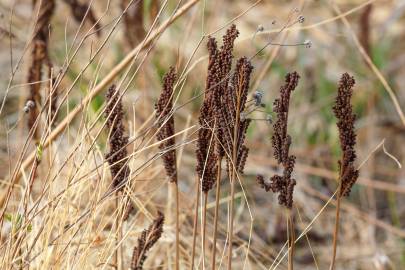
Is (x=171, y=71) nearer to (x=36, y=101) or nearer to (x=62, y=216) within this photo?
(x=62, y=216)

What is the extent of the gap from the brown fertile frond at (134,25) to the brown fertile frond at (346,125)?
4.42 feet

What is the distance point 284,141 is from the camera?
135 cm

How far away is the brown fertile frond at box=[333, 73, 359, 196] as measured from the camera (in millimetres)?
1344

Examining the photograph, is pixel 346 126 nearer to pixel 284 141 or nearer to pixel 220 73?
pixel 284 141

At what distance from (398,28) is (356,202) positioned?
1.64m

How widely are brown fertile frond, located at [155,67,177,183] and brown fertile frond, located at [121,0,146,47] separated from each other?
1154 mm

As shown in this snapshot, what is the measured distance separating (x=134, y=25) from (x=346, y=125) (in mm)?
1443

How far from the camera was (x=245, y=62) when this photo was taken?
1330 millimetres

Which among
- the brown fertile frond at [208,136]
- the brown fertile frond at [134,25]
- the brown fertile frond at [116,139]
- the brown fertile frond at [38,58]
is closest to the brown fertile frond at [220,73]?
the brown fertile frond at [208,136]

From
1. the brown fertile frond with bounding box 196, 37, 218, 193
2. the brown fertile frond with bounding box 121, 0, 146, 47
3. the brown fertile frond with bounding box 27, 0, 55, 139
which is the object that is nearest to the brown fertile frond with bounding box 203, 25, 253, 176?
the brown fertile frond with bounding box 196, 37, 218, 193

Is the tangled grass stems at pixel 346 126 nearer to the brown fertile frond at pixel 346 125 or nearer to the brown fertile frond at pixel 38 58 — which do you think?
the brown fertile frond at pixel 346 125

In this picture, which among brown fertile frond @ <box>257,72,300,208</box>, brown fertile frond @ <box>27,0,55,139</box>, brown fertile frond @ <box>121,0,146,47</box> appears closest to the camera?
brown fertile frond @ <box>257,72,300,208</box>

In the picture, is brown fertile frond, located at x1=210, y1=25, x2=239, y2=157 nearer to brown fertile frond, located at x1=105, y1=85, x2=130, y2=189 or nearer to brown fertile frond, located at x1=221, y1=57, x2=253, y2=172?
brown fertile frond, located at x1=221, y1=57, x2=253, y2=172

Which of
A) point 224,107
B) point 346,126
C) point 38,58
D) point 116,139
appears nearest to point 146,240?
point 116,139
